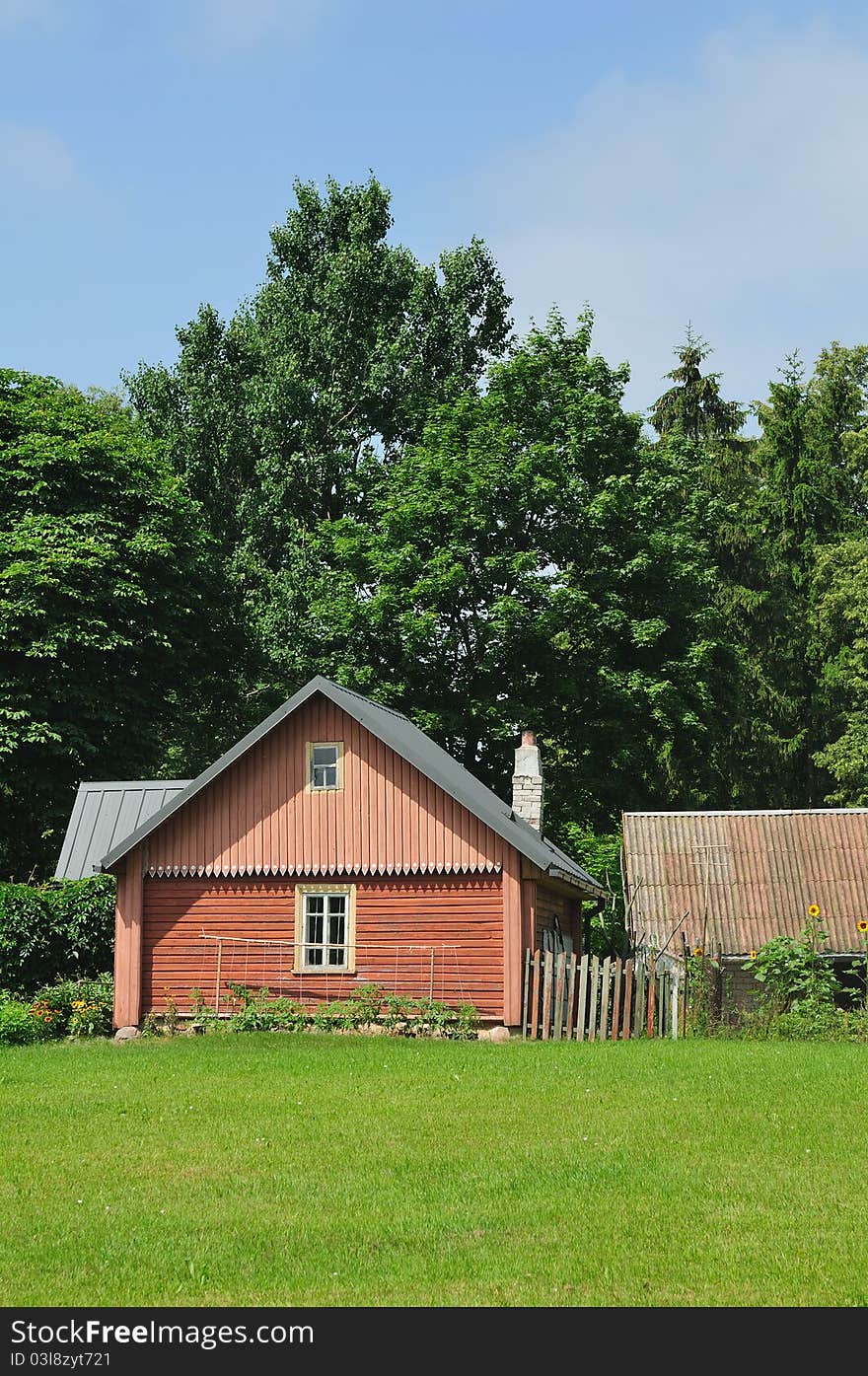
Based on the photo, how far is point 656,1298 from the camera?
7977 mm

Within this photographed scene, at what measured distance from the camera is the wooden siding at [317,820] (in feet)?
83.9

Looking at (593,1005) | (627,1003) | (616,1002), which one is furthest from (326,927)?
(627,1003)

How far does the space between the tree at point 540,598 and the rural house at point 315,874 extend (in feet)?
35.2

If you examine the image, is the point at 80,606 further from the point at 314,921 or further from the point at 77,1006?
the point at 314,921

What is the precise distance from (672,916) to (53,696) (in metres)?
15.2

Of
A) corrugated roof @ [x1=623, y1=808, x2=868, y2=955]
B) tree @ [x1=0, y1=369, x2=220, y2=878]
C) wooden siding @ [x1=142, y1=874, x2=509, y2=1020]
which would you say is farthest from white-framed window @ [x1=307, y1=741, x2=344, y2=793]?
tree @ [x1=0, y1=369, x2=220, y2=878]

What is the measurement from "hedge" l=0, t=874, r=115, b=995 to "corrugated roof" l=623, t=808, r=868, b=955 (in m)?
10.4

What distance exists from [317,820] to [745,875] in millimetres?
9470

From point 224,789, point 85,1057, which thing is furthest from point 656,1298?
point 224,789

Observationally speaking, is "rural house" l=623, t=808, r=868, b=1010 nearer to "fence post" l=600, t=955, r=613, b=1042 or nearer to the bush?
"fence post" l=600, t=955, r=613, b=1042

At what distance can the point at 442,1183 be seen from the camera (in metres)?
11.3

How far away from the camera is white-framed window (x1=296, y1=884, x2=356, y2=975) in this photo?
2583 centimetres

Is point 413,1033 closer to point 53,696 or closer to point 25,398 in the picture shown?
point 53,696

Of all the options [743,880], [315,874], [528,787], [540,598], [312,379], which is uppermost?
[312,379]
